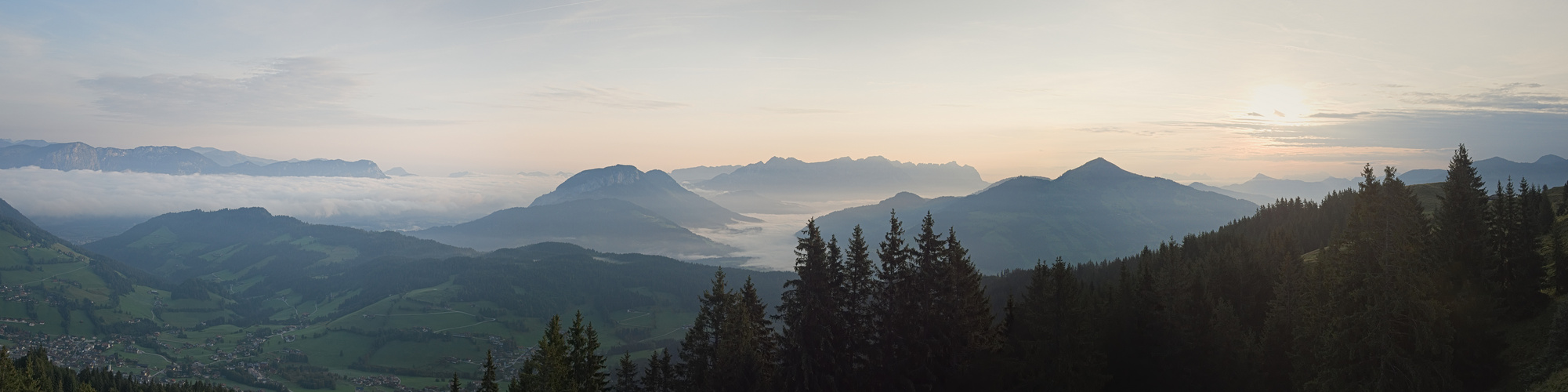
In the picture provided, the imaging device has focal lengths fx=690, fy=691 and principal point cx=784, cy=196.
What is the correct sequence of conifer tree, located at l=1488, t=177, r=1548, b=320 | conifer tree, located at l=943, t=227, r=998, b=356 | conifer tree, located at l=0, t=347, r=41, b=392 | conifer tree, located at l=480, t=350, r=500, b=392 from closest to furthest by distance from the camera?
1. conifer tree, located at l=943, t=227, r=998, b=356
2. conifer tree, located at l=1488, t=177, r=1548, b=320
3. conifer tree, located at l=480, t=350, r=500, b=392
4. conifer tree, located at l=0, t=347, r=41, b=392

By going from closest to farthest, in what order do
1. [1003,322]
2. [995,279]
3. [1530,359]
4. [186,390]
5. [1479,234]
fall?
[1530,359] < [1479,234] < [1003,322] < [186,390] < [995,279]

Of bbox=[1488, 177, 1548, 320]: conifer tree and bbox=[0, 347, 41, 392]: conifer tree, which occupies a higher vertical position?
bbox=[1488, 177, 1548, 320]: conifer tree

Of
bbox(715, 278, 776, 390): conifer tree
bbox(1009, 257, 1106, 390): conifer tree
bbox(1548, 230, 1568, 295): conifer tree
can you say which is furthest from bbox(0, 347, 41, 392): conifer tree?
bbox(1548, 230, 1568, 295): conifer tree

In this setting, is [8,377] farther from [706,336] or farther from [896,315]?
[896,315]

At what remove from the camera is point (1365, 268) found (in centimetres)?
2828

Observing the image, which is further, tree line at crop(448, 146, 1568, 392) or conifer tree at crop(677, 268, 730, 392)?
conifer tree at crop(677, 268, 730, 392)

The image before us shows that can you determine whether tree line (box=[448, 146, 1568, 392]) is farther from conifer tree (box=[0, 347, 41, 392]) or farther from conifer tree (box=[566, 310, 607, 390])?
conifer tree (box=[0, 347, 41, 392])

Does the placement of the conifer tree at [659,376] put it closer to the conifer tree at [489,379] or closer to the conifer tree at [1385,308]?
the conifer tree at [489,379]

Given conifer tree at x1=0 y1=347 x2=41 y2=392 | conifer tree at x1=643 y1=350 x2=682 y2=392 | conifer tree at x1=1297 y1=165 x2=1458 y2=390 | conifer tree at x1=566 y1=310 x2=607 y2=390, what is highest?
conifer tree at x1=1297 y1=165 x2=1458 y2=390

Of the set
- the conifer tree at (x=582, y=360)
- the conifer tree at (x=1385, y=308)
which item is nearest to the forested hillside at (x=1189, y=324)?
the conifer tree at (x=1385, y=308)

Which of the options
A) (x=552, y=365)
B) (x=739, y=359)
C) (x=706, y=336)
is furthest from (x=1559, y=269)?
(x=552, y=365)

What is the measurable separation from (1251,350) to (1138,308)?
6459 millimetres

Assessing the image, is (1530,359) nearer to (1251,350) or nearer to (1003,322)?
(1251,350)

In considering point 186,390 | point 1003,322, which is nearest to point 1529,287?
point 1003,322
